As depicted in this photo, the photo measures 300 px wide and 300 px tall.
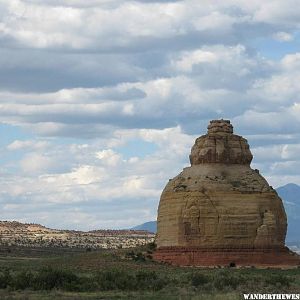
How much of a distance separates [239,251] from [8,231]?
11101 centimetres

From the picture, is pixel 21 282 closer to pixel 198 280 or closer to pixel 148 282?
pixel 148 282

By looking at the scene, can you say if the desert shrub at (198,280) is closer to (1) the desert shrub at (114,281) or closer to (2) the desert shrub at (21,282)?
(1) the desert shrub at (114,281)

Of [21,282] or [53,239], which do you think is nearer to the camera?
[21,282]

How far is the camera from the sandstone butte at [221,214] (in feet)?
261

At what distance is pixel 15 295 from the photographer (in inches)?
1747

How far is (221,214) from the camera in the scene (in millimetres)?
79312

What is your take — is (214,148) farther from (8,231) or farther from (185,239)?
(8,231)

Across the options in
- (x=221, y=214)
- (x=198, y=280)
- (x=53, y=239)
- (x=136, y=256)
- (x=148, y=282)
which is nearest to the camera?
(x=148, y=282)

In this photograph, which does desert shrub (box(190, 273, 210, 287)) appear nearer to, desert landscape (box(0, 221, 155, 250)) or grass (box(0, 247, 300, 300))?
grass (box(0, 247, 300, 300))

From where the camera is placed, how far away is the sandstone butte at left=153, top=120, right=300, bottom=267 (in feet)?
261

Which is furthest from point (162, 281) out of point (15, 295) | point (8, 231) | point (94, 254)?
point (8, 231)

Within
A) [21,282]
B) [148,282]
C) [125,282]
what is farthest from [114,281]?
[21,282]

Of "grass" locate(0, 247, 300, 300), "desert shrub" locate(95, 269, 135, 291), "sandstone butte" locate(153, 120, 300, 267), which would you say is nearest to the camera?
"grass" locate(0, 247, 300, 300)

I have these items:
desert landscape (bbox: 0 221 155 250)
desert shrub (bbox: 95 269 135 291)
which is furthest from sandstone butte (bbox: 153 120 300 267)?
desert landscape (bbox: 0 221 155 250)
